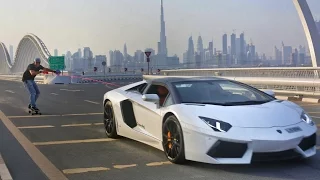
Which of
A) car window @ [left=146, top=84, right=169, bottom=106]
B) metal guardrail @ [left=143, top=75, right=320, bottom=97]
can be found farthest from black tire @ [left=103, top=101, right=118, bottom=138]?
metal guardrail @ [left=143, top=75, right=320, bottom=97]

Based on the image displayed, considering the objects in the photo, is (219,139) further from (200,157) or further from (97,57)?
(97,57)

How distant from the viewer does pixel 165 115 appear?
21.4 ft

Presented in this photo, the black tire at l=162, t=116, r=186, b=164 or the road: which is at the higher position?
the black tire at l=162, t=116, r=186, b=164

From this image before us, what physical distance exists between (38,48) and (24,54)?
20.0 metres

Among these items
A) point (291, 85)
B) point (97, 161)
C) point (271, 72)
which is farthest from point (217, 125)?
point (271, 72)

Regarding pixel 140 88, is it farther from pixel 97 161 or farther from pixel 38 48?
pixel 38 48

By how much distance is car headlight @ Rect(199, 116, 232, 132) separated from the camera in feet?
18.3

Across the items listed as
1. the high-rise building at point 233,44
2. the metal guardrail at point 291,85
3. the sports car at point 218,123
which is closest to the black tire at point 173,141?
the sports car at point 218,123

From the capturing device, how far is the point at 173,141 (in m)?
6.19

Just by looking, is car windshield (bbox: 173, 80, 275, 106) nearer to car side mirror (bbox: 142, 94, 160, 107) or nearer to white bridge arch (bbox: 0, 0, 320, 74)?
car side mirror (bbox: 142, 94, 160, 107)

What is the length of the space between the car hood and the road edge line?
6.41 ft

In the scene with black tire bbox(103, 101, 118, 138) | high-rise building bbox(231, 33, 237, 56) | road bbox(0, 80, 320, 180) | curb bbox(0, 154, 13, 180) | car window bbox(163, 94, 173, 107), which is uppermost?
high-rise building bbox(231, 33, 237, 56)

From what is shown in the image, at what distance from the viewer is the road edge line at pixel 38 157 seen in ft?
18.7

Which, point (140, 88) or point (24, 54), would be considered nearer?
point (140, 88)
